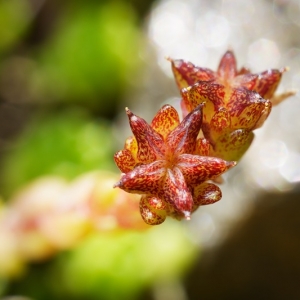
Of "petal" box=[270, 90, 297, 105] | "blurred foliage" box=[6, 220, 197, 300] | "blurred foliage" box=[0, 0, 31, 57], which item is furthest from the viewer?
"blurred foliage" box=[0, 0, 31, 57]

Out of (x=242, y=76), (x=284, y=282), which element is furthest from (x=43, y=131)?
(x=242, y=76)

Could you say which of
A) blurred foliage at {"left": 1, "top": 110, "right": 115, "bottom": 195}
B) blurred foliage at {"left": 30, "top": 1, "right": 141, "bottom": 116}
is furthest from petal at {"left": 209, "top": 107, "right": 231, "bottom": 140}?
blurred foliage at {"left": 30, "top": 1, "right": 141, "bottom": 116}

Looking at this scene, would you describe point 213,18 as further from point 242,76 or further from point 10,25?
point 242,76

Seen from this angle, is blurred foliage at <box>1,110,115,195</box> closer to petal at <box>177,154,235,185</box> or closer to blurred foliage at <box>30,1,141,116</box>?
blurred foliage at <box>30,1,141,116</box>

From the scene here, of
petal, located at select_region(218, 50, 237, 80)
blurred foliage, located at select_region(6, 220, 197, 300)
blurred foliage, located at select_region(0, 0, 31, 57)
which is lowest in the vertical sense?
petal, located at select_region(218, 50, 237, 80)

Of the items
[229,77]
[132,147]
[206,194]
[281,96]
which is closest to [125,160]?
[132,147]

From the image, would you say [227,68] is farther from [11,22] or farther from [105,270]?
[11,22]
